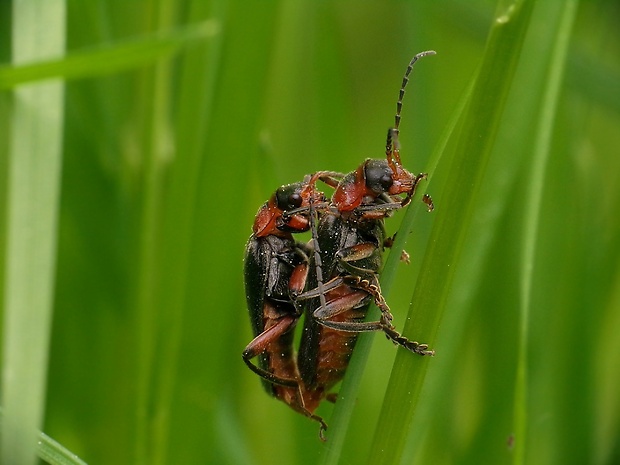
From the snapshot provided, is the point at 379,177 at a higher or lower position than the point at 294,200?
higher

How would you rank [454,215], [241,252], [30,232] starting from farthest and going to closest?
1. [241,252]
2. [30,232]
3. [454,215]

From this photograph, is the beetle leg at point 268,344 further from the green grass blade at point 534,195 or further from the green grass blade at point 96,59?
the green grass blade at point 96,59

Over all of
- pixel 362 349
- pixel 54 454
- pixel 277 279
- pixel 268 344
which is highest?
pixel 277 279

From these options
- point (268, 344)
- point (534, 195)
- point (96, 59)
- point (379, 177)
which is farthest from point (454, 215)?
point (268, 344)

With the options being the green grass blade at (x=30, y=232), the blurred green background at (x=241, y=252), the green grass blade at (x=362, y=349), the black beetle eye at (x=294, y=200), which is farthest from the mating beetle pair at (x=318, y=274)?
the green grass blade at (x=30, y=232)

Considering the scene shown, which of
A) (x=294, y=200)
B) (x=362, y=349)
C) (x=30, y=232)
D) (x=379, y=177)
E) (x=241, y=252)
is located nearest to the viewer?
(x=362, y=349)

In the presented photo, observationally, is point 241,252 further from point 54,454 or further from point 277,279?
point 54,454

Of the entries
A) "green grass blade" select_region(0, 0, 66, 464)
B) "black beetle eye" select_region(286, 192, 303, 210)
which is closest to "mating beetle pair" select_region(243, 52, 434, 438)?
"black beetle eye" select_region(286, 192, 303, 210)
